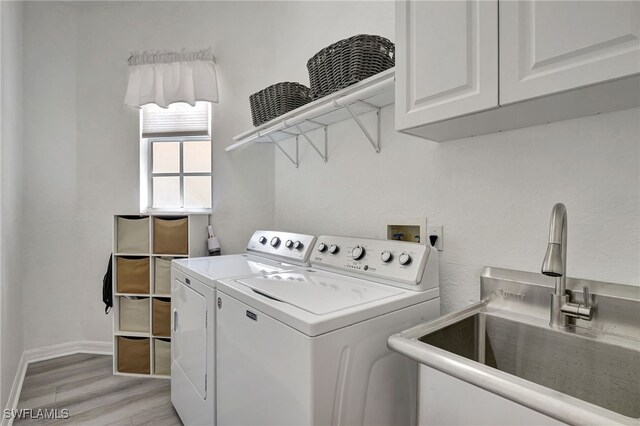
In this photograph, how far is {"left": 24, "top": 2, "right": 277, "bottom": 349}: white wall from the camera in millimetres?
2617

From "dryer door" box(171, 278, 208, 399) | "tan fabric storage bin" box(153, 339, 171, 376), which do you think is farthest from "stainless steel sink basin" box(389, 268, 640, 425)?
"tan fabric storage bin" box(153, 339, 171, 376)

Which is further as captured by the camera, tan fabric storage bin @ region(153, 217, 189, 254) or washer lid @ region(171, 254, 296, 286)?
tan fabric storage bin @ region(153, 217, 189, 254)

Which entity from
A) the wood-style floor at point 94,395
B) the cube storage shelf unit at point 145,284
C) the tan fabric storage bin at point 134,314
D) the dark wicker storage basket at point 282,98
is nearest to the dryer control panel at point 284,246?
the cube storage shelf unit at point 145,284

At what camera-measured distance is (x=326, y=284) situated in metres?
1.35

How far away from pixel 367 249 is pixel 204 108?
78.2 inches

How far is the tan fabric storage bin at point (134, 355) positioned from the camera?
7.87 ft

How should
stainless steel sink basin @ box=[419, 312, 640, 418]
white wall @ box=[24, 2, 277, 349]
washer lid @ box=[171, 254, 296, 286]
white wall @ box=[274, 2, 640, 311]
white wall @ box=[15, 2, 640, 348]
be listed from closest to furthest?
stainless steel sink basin @ box=[419, 312, 640, 418], white wall @ box=[274, 2, 640, 311], washer lid @ box=[171, 254, 296, 286], white wall @ box=[15, 2, 640, 348], white wall @ box=[24, 2, 277, 349]

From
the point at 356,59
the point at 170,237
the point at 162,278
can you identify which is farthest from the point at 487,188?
the point at 162,278

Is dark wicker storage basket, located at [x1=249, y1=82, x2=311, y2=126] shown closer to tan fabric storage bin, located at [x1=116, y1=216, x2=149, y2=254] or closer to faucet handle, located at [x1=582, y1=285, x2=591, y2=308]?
tan fabric storage bin, located at [x1=116, y1=216, x2=149, y2=254]

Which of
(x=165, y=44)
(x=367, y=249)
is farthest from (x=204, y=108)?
(x=367, y=249)

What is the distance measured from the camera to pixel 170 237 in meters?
2.36

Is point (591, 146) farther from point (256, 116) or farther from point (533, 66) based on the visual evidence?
point (256, 116)

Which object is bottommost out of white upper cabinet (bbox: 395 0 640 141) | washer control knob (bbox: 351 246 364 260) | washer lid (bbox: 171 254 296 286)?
washer lid (bbox: 171 254 296 286)

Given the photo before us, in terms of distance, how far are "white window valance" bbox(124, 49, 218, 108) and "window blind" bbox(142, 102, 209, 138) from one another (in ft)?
0.46
